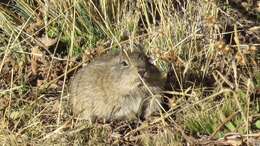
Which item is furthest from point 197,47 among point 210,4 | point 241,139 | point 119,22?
point 241,139

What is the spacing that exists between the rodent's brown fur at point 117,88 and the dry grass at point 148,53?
0.11 metres

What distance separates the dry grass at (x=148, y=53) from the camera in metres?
5.48

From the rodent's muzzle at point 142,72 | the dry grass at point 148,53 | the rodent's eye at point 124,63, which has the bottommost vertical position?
the dry grass at point 148,53

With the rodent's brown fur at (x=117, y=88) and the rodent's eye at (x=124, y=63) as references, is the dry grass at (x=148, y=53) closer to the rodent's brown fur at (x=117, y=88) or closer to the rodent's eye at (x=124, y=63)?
the rodent's brown fur at (x=117, y=88)

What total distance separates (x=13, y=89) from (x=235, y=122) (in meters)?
1.94

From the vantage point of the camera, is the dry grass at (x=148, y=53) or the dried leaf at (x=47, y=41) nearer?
the dry grass at (x=148, y=53)

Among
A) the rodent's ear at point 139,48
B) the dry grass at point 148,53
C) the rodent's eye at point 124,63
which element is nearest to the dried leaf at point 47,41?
the dry grass at point 148,53

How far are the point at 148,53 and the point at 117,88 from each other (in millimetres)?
720

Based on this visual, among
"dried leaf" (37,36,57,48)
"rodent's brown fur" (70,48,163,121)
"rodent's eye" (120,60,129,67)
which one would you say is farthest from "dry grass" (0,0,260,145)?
"rodent's eye" (120,60,129,67)

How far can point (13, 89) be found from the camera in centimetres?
612

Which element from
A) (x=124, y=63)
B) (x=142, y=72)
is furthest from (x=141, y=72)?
(x=124, y=63)

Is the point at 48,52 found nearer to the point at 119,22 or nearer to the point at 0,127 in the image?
the point at 119,22

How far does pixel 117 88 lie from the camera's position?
222 inches

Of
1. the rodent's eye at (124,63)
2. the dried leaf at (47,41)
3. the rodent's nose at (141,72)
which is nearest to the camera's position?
the rodent's nose at (141,72)
